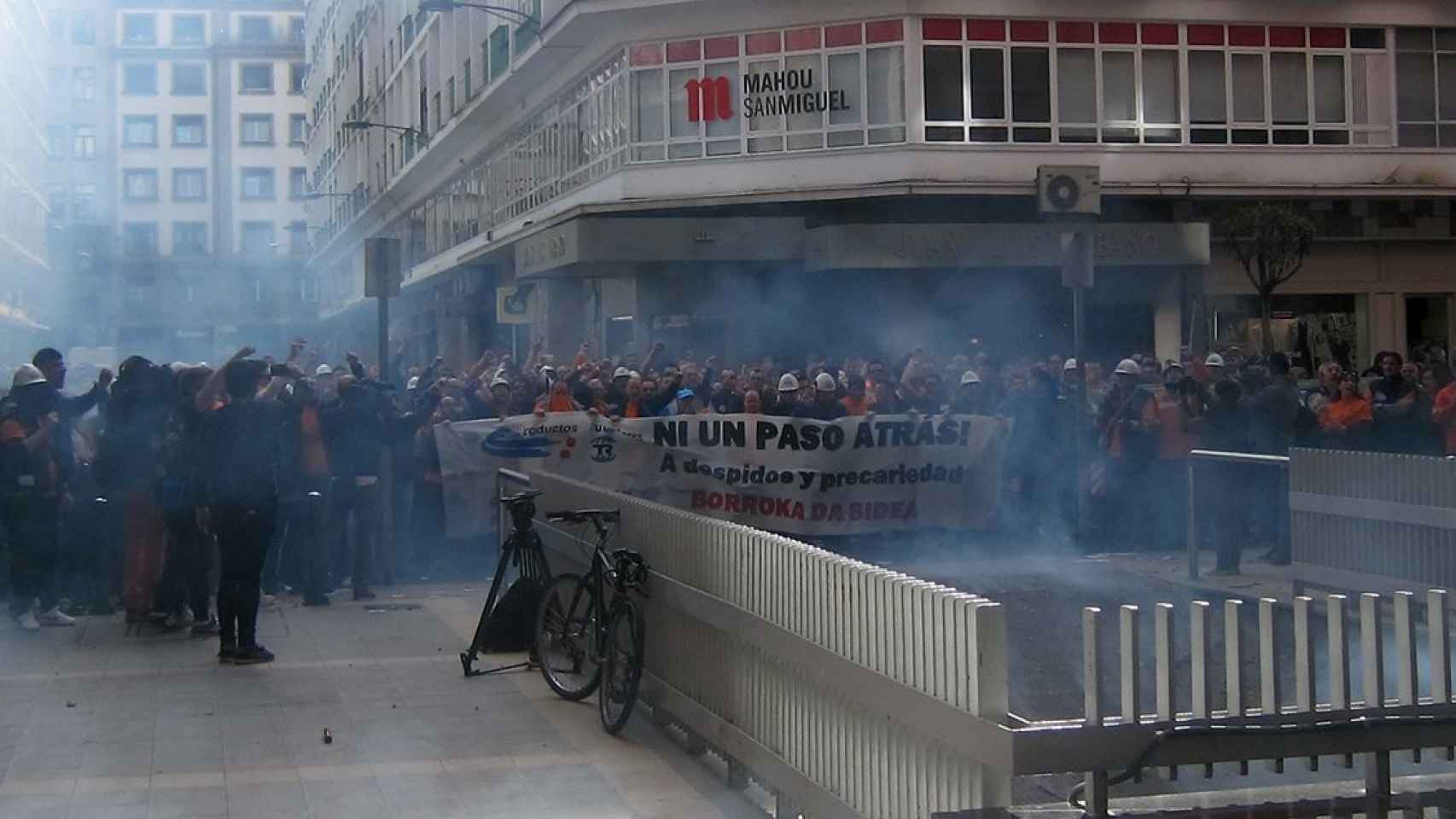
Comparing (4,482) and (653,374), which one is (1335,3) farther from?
(4,482)

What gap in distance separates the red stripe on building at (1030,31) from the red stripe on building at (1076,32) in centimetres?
21

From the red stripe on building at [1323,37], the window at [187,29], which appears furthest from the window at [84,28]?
the red stripe on building at [1323,37]

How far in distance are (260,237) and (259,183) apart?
0.61m

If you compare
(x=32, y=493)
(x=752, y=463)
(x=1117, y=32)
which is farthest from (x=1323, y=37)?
(x=32, y=493)

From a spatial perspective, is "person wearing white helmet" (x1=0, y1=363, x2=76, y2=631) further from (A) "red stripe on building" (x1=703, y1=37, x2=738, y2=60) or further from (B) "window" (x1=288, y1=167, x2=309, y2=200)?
(A) "red stripe on building" (x1=703, y1=37, x2=738, y2=60)

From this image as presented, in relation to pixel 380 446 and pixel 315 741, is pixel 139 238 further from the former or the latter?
pixel 315 741

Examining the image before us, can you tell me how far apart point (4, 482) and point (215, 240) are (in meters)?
6.02

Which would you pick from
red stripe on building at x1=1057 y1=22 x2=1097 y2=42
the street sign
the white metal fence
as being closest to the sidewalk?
the white metal fence

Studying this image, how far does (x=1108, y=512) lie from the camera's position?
1438cm

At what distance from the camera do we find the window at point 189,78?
12.5 m

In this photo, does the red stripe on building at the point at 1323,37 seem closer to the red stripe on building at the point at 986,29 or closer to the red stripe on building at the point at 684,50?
the red stripe on building at the point at 986,29

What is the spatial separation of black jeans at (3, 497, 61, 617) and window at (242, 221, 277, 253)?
7813mm

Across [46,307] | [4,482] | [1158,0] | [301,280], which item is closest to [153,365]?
[4,482]

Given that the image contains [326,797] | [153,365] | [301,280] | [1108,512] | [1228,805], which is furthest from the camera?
[301,280]
